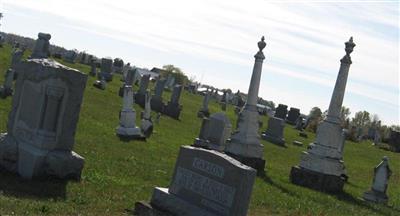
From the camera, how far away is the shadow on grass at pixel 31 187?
870 centimetres

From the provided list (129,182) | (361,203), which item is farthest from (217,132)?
(129,182)

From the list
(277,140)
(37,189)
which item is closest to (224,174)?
(37,189)

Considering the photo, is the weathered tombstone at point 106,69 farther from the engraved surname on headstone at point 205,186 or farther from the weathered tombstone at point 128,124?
the engraved surname on headstone at point 205,186

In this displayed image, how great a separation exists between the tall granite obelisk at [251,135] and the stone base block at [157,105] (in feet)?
37.4

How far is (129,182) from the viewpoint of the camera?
11039 mm

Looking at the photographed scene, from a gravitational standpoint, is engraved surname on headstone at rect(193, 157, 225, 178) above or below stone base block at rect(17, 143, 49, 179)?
above

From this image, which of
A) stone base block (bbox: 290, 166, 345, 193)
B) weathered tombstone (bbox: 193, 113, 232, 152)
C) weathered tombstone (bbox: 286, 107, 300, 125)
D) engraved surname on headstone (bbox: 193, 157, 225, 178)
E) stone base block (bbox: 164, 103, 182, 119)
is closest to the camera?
engraved surname on headstone (bbox: 193, 157, 225, 178)

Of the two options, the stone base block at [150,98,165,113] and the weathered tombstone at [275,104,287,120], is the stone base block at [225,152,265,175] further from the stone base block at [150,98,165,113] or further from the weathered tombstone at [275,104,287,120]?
the weathered tombstone at [275,104,287,120]

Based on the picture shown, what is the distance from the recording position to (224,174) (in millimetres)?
7516

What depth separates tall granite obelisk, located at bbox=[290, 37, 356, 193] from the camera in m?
16.2

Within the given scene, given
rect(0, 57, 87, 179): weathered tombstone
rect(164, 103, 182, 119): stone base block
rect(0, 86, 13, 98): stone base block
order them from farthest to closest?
1. rect(164, 103, 182, 119): stone base block
2. rect(0, 86, 13, 98): stone base block
3. rect(0, 57, 87, 179): weathered tombstone

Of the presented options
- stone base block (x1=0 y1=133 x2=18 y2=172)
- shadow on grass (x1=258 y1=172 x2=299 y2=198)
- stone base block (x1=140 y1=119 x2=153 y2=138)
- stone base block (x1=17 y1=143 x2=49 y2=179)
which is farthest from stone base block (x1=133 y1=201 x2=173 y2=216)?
stone base block (x1=140 y1=119 x2=153 y2=138)

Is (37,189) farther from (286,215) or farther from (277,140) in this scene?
(277,140)

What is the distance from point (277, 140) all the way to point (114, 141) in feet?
41.9
